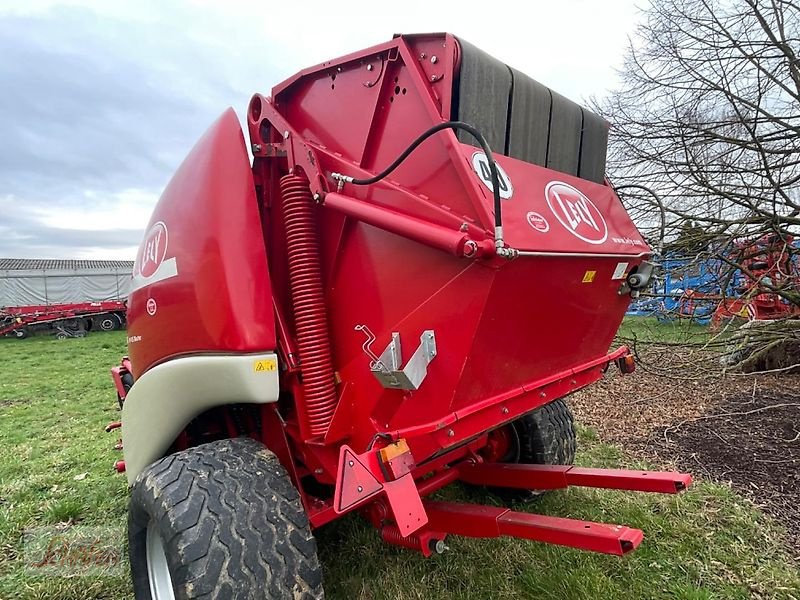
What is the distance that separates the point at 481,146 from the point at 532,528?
158cm

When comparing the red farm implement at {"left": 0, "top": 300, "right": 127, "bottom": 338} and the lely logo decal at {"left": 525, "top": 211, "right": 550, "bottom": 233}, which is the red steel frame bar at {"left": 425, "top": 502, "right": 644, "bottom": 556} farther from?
the red farm implement at {"left": 0, "top": 300, "right": 127, "bottom": 338}

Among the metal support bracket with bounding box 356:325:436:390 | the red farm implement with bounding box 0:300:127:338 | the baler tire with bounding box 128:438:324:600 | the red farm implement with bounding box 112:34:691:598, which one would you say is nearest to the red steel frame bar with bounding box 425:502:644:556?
the red farm implement with bounding box 112:34:691:598

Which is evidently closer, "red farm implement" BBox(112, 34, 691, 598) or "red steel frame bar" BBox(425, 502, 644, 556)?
"red farm implement" BBox(112, 34, 691, 598)

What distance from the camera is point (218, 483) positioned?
212cm

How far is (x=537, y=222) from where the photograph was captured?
211 cm

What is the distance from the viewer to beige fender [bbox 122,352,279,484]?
2.26m

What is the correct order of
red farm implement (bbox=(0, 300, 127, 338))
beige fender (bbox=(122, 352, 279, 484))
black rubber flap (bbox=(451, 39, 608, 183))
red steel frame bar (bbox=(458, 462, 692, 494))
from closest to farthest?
black rubber flap (bbox=(451, 39, 608, 183)), beige fender (bbox=(122, 352, 279, 484)), red steel frame bar (bbox=(458, 462, 692, 494)), red farm implement (bbox=(0, 300, 127, 338))

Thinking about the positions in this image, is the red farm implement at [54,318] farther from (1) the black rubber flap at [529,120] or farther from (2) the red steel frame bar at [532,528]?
(1) the black rubber flap at [529,120]

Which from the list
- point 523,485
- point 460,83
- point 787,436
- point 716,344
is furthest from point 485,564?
point 716,344

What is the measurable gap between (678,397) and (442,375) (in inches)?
218

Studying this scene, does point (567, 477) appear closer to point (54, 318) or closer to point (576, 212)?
point (576, 212)

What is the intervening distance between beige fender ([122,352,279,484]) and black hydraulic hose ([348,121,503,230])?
85 centimetres

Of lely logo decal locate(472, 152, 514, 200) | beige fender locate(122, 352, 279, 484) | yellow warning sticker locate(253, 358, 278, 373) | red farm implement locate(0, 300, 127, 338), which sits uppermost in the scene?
lely logo decal locate(472, 152, 514, 200)

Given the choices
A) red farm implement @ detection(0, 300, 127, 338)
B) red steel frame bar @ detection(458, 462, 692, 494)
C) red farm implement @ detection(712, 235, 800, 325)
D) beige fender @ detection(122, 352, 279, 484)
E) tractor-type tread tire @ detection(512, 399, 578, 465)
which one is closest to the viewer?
beige fender @ detection(122, 352, 279, 484)
